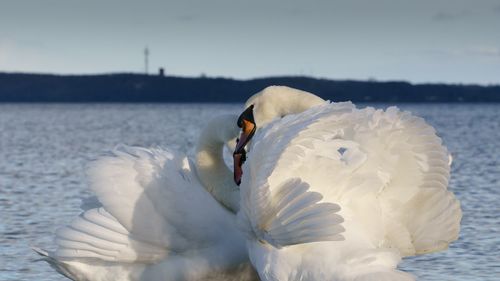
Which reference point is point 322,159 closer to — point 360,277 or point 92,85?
point 360,277

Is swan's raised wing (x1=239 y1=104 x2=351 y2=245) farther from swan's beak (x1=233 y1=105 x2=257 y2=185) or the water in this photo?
the water

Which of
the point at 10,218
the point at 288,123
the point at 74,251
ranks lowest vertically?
the point at 10,218

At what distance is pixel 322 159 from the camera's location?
26.7ft

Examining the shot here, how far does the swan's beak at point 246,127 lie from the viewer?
9117 mm

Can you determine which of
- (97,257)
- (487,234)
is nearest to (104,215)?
(97,257)

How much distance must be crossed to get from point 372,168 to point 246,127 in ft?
3.92

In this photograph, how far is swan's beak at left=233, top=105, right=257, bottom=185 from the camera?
9.12 m

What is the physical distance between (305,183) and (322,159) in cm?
58

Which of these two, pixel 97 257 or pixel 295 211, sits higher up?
pixel 295 211

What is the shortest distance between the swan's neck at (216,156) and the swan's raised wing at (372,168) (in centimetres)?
126

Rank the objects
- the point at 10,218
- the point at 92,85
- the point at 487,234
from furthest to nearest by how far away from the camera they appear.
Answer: the point at 92,85 → the point at 10,218 → the point at 487,234

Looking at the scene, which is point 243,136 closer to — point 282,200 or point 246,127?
point 246,127

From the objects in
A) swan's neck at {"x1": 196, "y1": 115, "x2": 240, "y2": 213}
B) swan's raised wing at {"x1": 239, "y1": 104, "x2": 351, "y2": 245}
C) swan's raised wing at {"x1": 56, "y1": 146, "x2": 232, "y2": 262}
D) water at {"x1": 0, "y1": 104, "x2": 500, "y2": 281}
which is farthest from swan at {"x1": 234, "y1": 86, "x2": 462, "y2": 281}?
water at {"x1": 0, "y1": 104, "x2": 500, "y2": 281}

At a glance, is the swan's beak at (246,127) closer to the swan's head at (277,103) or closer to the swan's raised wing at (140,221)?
the swan's head at (277,103)
